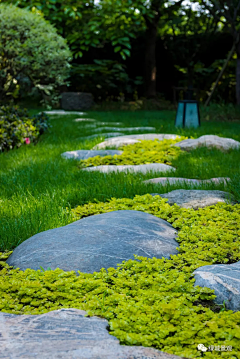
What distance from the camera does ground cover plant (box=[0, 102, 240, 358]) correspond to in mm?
1680

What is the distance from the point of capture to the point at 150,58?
55.3 ft

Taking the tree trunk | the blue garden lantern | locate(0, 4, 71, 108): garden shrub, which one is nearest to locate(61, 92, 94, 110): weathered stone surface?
the tree trunk

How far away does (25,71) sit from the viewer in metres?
7.94

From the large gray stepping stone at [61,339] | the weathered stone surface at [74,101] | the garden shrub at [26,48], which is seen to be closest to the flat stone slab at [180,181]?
the large gray stepping stone at [61,339]

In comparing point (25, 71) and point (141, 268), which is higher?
point (25, 71)

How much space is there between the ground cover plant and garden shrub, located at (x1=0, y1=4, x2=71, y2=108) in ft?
11.2

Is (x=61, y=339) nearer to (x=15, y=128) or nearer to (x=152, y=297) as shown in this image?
(x=152, y=297)

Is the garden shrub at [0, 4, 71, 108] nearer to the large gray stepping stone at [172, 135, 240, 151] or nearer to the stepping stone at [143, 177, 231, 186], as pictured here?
the large gray stepping stone at [172, 135, 240, 151]

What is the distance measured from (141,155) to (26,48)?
3.62 meters

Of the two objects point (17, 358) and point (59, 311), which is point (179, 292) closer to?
point (59, 311)

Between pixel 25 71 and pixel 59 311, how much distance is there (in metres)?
7.07

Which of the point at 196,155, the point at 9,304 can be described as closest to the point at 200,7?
the point at 196,155

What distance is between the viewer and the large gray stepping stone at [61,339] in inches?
56.1

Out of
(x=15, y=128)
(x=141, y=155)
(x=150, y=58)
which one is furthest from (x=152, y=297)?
(x=150, y=58)
